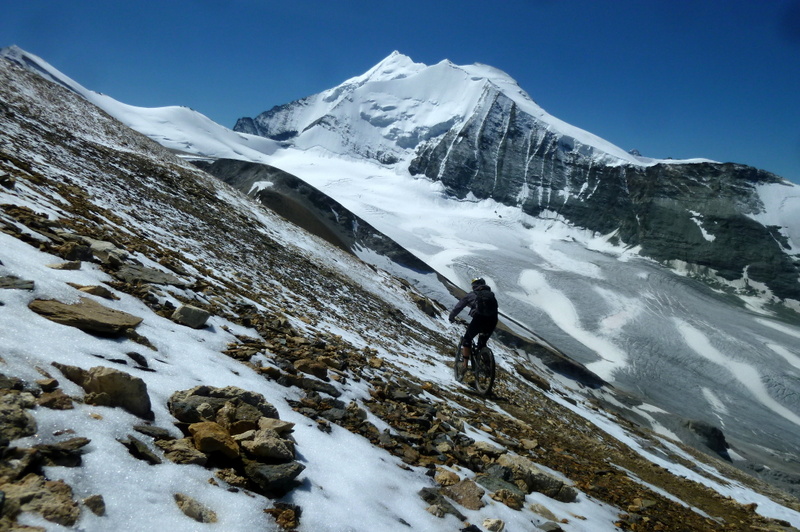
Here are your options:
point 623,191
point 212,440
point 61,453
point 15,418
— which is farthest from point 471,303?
point 623,191

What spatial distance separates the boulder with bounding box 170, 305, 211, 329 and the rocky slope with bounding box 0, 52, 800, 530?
26mm

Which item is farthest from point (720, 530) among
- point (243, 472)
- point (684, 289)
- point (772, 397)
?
point (684, 289)

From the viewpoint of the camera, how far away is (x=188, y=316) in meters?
6.16

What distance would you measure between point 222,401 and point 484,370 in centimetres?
856

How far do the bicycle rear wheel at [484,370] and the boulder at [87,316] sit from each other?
8.46 meters

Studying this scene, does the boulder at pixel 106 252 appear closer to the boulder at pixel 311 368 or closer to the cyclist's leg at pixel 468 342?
the boulder at pixel 311 368

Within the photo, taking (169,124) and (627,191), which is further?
(169,124)

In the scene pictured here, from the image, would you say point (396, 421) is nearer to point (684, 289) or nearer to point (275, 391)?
point (275, 391)

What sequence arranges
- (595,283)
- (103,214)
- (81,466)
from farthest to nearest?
(595,283) < (103,214) < (81,466)

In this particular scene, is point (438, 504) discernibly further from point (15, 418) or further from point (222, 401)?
point (15, 418)

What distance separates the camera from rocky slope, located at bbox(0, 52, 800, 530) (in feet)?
9.99

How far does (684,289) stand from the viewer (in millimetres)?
100312

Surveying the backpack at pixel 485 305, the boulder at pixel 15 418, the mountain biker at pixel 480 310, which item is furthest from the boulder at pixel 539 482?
the backpack at pixel 485 305

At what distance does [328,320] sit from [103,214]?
5.43 meters
